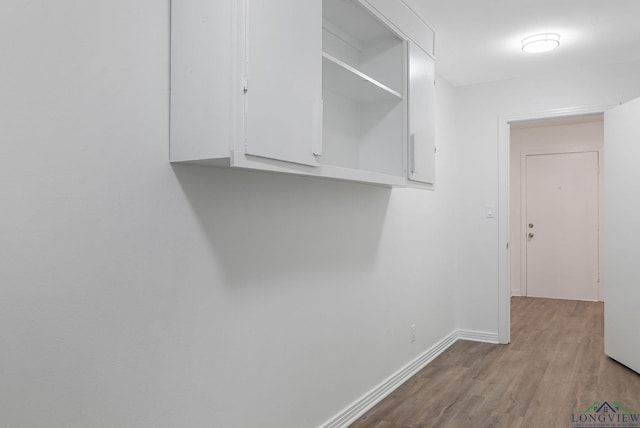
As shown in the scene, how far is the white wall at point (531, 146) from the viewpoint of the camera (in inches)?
260

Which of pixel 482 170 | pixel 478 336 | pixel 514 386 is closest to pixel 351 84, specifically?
pixel 514 386

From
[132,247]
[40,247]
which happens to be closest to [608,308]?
[132,247]

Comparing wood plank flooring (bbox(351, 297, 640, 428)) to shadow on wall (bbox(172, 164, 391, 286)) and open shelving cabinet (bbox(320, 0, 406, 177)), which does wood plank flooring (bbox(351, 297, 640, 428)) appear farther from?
open shelving cabinet (bbox(320, 0, 406, 177))

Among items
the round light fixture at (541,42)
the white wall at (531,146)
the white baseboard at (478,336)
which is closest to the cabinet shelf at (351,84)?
the round light fixture at (541,42)

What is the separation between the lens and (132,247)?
151cm

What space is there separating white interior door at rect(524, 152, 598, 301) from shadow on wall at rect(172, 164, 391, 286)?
15.7 feet

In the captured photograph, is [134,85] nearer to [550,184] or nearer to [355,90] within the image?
[355,90]

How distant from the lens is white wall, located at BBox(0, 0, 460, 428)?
1.25 metres

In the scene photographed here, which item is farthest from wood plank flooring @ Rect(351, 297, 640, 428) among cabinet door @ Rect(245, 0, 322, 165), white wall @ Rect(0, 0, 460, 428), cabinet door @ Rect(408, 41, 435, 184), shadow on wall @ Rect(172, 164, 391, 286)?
cabinet door @ Rect(245, 0, 322, 165)

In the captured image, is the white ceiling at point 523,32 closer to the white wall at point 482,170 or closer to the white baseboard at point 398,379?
the white wall at point 482,170

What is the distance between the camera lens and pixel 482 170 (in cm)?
458

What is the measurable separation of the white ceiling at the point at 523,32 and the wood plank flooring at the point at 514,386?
248 centimetres

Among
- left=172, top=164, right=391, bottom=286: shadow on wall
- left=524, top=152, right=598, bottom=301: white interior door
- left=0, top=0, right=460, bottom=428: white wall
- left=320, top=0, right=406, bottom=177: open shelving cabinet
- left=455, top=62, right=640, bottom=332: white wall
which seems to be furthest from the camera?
left=524, top=152, right=598, bottom=301: white interior door

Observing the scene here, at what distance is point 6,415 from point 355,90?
6.76ft
